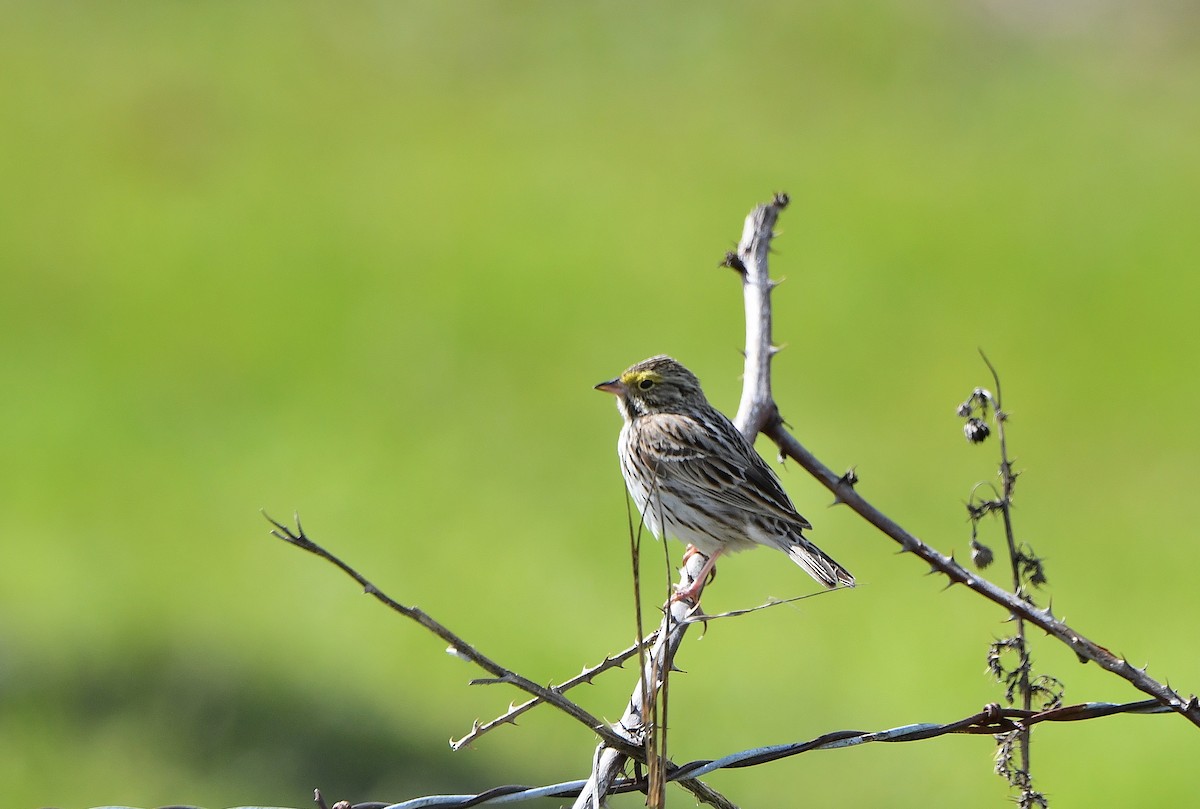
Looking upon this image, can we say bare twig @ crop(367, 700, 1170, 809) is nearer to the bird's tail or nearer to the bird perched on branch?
the bird's tail

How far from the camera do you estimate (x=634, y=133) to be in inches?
805

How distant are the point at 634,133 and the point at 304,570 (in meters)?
9.76

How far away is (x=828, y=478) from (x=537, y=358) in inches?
463

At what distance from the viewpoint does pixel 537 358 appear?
Answer: 15984mm

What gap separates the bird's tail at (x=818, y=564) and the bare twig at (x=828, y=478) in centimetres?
78

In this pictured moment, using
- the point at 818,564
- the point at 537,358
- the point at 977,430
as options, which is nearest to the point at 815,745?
the point at 977,430

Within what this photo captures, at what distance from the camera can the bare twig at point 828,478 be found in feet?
11.2

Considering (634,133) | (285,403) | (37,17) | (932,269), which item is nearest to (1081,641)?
(285,403)

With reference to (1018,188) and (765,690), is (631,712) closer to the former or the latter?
(765,690)

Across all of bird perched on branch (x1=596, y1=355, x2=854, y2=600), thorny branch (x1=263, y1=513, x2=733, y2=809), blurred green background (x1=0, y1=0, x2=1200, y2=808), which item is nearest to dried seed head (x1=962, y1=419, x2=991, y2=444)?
thorny branch (x1=263, y1=513, x2=733, y2=809)

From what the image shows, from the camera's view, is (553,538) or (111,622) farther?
(553,538)

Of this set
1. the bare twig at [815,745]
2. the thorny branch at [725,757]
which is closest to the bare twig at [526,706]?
the thorny branch at [725,757]

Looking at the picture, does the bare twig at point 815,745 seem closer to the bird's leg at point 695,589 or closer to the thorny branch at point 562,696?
the thorny branch at point 562,696

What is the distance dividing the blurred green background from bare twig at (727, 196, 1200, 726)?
534 centimetres
